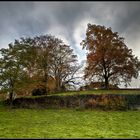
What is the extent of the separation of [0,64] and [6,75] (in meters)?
1.70

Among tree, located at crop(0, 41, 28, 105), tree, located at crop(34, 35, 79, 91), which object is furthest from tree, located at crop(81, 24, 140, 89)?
tree, located at crop(0, 41, 28, 105)

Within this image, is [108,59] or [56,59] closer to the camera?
[108,59]

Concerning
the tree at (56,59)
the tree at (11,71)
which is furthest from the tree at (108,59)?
the tree at (11,71)

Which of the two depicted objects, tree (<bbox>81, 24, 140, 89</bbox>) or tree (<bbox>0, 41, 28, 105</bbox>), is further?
tree (<bbox>81, 24, 140, 89</bbox>)

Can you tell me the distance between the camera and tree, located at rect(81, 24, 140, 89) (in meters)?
41.6

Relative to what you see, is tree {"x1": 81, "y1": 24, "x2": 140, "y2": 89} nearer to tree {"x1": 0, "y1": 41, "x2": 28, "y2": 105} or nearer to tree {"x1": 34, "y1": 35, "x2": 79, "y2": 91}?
tree {"x1": 34, "y1": 35, "x2": 79, "y2": 91}

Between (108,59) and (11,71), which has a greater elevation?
(108,59)

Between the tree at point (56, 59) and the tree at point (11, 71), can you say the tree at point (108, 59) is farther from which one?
the tree at point (11, 71)

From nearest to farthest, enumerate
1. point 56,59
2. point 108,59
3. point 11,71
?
point 11,71, point 108,59, point 56,59

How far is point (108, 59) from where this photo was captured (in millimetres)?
41781

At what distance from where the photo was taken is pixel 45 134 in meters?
16.8

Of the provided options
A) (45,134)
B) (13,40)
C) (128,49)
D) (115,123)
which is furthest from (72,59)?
(45,134)

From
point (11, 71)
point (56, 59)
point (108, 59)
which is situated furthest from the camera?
point (56, 59)

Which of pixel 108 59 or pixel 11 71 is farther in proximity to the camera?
pixel 108 59
